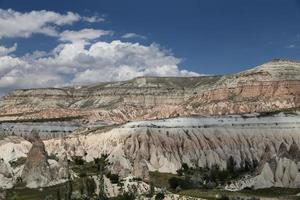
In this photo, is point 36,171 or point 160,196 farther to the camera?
point 36,171

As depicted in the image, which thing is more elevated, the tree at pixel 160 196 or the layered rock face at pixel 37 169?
the layered rock face at pixel 37 169

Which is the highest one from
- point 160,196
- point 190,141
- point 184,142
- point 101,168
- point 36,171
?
point 190,141

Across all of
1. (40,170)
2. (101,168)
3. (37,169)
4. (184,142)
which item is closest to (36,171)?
(37,169)

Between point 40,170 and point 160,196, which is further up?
point 40,170

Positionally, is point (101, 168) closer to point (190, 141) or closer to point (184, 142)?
point (184, 142)

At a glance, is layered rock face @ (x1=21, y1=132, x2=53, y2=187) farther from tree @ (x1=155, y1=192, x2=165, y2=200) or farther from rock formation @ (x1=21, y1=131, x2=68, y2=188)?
tree @ (x1=155, y1=192, x2=165, y2=200)

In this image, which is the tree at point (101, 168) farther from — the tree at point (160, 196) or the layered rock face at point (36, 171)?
the tree at point (160, 196)

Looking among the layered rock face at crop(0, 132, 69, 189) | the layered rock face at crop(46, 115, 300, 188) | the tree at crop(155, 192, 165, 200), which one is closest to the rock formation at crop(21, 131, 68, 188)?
the layered rock face at crop(0, 132, 69, 189)

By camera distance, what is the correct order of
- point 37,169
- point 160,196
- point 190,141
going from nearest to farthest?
1. point 160,196
2. point 37,169
3. point 190,141

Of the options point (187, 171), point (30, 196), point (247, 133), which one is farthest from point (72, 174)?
point (247, 133)

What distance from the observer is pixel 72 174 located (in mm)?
133875

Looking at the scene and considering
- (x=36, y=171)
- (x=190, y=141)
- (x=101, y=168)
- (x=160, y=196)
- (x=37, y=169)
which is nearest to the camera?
(x=160, y=196)

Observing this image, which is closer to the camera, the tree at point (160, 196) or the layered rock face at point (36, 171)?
the tree at point (160, 196)

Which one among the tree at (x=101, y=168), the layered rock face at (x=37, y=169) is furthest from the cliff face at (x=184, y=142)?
the layered rock face at (x=37, y=169)
